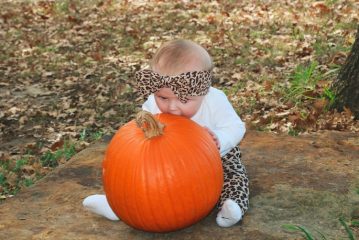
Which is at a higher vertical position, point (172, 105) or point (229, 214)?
point (172, 105)

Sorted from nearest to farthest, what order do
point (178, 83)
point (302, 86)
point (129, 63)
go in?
point (178, 83) → point (302, 86) → point (129, 63)

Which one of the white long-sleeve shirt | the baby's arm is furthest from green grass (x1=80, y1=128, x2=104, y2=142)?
the baby's arm

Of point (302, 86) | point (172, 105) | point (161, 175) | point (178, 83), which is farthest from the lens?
point (302, 86)

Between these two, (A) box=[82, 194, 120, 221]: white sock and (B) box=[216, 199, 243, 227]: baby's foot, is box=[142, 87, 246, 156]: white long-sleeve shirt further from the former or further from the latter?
(A) box=[82, 194, 120, 221]: white sock

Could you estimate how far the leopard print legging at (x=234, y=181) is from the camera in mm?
3838

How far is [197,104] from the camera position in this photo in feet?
12.7

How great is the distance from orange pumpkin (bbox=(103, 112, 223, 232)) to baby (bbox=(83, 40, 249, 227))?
0.63 feet

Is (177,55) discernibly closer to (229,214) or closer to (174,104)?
(174,104)

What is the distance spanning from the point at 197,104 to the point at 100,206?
3.22 feet

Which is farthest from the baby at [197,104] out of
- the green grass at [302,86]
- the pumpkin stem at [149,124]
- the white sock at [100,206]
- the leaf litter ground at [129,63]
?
the green grass at [302,86]

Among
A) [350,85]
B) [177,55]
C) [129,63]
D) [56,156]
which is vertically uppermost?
[177,55]

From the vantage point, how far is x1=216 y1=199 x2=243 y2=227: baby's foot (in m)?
3.64

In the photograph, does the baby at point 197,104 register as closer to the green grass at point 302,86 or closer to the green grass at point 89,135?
the green grass at point 89,135

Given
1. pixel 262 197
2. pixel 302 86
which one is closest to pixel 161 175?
pixel 262 197
